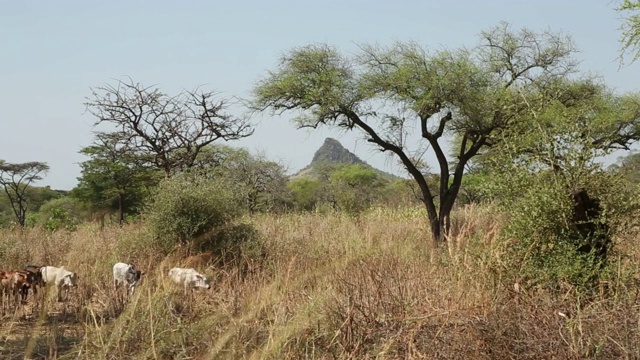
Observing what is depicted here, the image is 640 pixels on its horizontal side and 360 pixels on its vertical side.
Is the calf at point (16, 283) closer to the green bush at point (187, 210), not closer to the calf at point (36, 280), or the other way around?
the calf at point (36, 280)

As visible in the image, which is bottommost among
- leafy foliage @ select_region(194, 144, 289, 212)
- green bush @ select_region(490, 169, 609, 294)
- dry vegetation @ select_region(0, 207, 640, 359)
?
dry vegetation @ select_region(0, 207, 640, 359)

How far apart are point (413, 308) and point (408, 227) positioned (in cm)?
893

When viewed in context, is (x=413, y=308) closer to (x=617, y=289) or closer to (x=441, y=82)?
(x=617, y=289)

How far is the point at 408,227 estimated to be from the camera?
13531 millimetres

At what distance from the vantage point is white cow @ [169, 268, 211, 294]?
6863 millimetres

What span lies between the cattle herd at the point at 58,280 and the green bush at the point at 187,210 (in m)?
2.33

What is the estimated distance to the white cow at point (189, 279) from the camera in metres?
6.86

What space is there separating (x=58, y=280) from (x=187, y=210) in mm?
3070

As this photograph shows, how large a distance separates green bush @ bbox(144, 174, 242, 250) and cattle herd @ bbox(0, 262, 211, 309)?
2330 millimetres

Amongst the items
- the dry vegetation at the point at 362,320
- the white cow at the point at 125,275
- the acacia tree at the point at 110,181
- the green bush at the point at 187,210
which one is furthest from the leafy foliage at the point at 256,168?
the dry vegetation at the point at 362,320

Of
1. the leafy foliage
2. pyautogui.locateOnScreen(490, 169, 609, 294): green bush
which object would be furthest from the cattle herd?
the leafy foliage

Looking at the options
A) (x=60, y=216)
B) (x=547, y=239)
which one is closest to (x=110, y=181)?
(x=60, y=216)

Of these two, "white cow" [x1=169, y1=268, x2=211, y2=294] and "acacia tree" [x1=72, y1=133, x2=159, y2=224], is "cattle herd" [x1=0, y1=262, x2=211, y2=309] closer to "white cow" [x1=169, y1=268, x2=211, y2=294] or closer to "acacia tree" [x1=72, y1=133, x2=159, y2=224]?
"white cow" [x1=169, y1=268, x2=211, y2=294]

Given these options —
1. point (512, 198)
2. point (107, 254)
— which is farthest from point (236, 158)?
point (512, 198)
